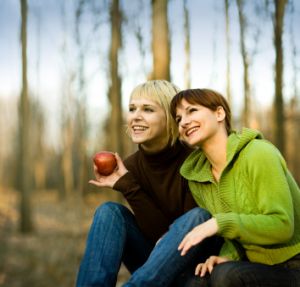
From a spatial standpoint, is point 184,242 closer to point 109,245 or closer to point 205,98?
point 109,245

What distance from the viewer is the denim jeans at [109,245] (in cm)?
236

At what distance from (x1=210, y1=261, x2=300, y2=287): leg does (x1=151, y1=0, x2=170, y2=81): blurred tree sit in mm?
3438

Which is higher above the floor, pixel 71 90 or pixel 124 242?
pixel 71 90

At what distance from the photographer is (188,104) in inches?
93.9

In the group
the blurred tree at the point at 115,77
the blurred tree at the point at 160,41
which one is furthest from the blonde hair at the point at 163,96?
the blurred tree at the point at 115,77

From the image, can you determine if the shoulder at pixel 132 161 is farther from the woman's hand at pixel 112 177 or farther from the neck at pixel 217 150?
the neck at pixel 217 150

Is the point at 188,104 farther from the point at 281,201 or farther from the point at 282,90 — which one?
the point at 282,90

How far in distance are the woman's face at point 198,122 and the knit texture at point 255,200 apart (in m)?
0.10

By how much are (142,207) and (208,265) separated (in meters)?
0.54

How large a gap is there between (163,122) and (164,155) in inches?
7.8

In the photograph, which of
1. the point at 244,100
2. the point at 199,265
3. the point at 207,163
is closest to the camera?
the point at 199,265

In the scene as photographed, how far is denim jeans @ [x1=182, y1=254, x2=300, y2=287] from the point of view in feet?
6.68

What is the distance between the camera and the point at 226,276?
Answer: 2047mm

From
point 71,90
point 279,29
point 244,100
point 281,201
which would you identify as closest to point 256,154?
point 281,201
